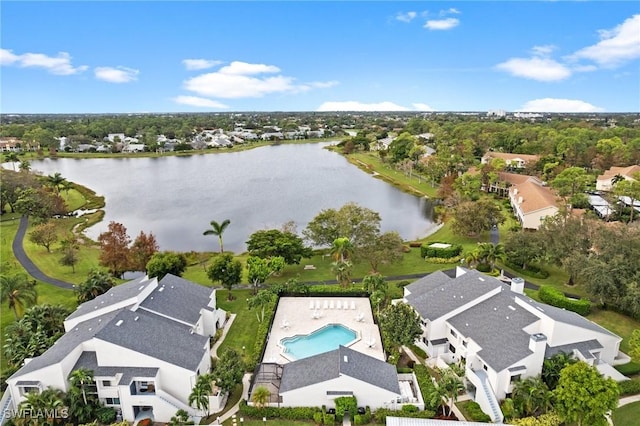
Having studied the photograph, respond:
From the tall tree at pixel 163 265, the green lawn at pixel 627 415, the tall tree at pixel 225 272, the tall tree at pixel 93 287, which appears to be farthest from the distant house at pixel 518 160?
the tall tree at pixel 93 287

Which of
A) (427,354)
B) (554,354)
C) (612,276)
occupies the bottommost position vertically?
(427,354)

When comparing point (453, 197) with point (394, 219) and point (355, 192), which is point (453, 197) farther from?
point (355, 192)

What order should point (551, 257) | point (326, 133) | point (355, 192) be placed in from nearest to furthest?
point (551, 257)
point (355, 192)
point (326, 133)

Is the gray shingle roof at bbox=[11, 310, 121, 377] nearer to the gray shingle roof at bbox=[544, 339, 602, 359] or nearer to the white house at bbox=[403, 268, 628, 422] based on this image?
the white house at bbox=[403, 268, 628, 422]

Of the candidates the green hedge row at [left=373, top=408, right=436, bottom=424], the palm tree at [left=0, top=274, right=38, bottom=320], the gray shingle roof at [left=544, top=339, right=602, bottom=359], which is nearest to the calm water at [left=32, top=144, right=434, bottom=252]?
the palm tree at [left=0, top=274, right=38, bottom=320]

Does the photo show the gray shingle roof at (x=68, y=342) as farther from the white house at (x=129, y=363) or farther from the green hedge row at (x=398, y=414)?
the green hedge row at (x=398, y=414)

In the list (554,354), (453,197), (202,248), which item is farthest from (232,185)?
(554,354)
